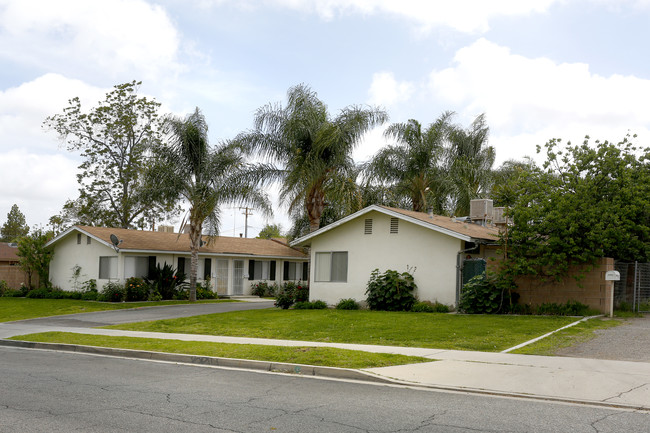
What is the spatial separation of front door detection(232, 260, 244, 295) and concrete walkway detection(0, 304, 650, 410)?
936 inches

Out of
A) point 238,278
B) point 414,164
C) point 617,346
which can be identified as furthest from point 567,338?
point 238,278

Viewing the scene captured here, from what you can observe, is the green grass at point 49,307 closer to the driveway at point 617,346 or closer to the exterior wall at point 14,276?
the exterior wall at point 14,276

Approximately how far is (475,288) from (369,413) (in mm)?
13109

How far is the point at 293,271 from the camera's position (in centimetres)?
3919

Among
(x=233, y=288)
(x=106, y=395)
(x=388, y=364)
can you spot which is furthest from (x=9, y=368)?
(x=233, y=288)

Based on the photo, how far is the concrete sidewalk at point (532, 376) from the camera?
28.0 ft

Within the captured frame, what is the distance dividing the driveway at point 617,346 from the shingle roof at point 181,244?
21027 mm

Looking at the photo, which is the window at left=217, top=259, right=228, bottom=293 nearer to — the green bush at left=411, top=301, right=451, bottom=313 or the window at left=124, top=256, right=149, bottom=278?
the window at left=124, top=256, right=149, bottom=278

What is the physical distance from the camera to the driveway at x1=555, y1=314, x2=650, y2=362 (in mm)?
11750

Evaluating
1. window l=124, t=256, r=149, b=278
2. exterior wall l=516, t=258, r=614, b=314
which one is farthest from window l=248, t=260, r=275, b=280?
exterior wall l=516, t=258, r=614, b=314

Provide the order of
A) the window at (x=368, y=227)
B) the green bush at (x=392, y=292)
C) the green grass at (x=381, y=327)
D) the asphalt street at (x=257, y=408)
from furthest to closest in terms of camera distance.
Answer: the window at (x=368, y=227) < the green bush at (x=392, y=292) < the green grass at (x=381, y=327) < the asphalt street at (x=257, y=408)

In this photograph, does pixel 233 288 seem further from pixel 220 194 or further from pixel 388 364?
pixel 388 364


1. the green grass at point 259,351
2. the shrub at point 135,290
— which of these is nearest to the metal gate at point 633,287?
the green grass at point 259,351

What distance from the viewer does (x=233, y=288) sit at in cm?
3581
